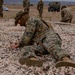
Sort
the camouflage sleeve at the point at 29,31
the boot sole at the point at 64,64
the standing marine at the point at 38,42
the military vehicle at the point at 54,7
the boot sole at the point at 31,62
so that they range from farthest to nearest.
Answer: the military vehicle at the point at 54,7
the camouflage sleeve at the point at 29,31
the standing marine at the point at 38,42
the boot sole at the point at 31,62
the boot sole at the point at 64,64

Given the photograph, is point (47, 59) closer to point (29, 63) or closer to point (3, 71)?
point (29, 63)

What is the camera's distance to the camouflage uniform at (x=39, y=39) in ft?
23.5

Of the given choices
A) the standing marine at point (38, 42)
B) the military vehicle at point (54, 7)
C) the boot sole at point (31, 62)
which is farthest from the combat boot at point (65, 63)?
the military vehicle at point (54, 7)

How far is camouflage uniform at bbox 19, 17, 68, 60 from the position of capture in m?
7.18

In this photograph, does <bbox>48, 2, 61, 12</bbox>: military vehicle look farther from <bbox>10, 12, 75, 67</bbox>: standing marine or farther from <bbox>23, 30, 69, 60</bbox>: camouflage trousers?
<bbox>23, 30, 69, 60</bbox>: camouflage trousers

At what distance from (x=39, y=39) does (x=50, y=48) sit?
514 mm

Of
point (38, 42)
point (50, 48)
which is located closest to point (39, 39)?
point (38, 42)

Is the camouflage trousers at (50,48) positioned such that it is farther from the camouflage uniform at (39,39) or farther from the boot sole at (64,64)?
the boot sole at (64,64)

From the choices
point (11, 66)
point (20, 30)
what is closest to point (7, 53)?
point (11, 66)

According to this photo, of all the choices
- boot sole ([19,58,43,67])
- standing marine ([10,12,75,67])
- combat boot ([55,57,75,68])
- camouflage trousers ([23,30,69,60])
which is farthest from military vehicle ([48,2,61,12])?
combat boot ([55,57,75,68])

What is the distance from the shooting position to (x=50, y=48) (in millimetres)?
7234

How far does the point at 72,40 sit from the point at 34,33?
3247 mm

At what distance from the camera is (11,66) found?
6711 millimetres

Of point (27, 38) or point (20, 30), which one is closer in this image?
point (27, 38)
